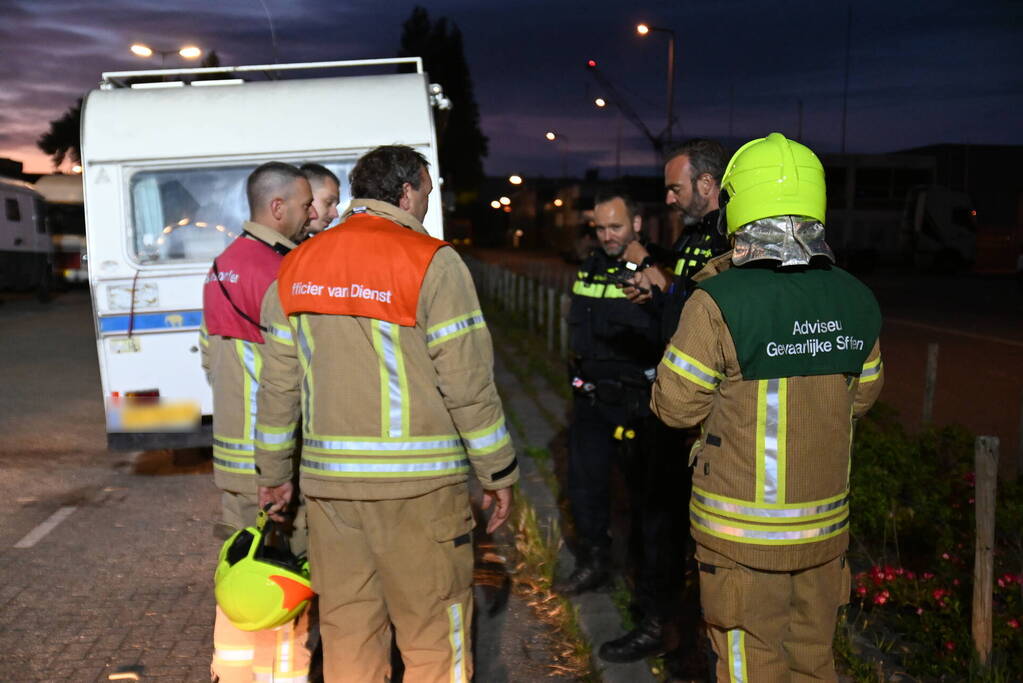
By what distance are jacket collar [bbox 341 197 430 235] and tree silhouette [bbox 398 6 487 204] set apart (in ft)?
206

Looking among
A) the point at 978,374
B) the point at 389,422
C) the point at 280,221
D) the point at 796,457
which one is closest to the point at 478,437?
the point at 389,422

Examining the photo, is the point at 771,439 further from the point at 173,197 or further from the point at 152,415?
the point at 173,197

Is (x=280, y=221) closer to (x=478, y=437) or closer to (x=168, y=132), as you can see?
(x=478, y=437)

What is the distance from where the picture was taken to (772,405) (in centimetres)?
282

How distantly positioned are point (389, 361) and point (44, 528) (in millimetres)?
4792

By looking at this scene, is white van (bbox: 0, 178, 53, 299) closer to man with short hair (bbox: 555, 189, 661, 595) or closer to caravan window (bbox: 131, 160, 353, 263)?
caravan window (bbox: 131, 160, 353, 263)

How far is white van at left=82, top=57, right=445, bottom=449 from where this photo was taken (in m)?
7.64

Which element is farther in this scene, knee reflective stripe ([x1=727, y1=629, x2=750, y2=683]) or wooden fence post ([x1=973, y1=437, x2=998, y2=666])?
wooden fence post ([x1=973, y1=437, x2=998, y2=666])

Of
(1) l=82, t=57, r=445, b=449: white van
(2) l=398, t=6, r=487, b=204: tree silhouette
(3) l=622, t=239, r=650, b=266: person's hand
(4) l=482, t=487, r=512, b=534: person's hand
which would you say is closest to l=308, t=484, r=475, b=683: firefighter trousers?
(4) l=482, t=487, r=512, b=534: person's hand

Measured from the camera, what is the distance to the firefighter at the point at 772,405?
2.81 meters

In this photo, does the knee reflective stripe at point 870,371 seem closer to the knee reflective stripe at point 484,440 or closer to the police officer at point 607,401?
the knee reflective stripe at point 484,440

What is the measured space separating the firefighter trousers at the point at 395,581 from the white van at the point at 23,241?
2675cm

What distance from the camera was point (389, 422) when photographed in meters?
3.16

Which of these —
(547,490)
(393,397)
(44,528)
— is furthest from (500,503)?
(44,528)
